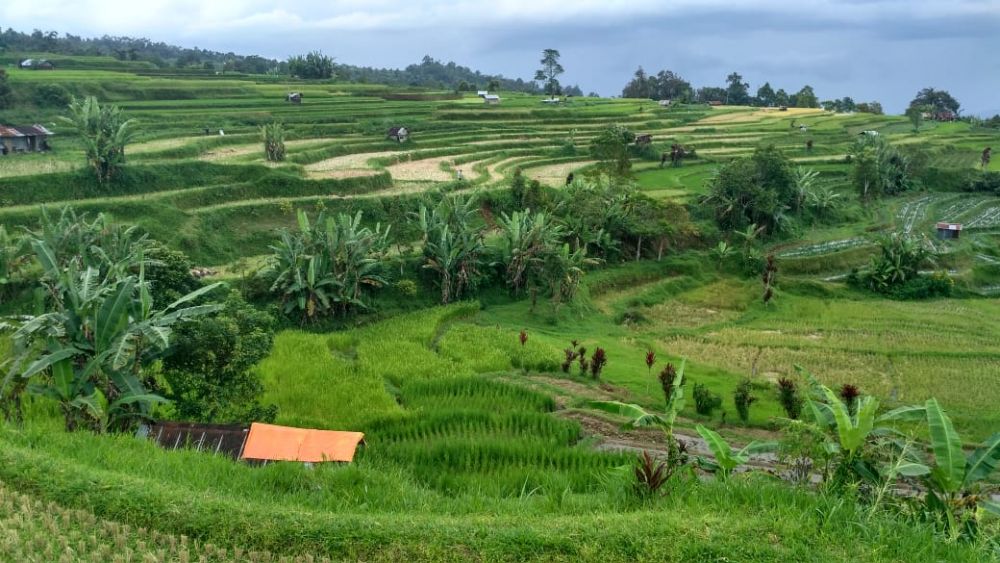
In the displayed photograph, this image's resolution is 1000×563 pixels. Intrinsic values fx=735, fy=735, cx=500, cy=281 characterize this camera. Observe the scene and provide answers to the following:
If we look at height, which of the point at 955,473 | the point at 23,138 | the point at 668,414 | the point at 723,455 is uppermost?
the point at 23,138

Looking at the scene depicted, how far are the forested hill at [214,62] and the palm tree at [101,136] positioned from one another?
33828 millimetres

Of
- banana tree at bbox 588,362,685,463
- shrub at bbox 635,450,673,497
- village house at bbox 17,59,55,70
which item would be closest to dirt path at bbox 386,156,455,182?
banana tree at bbox 588,362,685,463

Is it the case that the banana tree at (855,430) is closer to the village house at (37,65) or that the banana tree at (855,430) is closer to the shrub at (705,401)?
the shrub at (705,401)

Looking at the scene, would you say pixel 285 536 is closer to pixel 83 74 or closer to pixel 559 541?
pixel 559 541

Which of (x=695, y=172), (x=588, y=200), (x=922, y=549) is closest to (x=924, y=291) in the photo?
(x=588, y=200)

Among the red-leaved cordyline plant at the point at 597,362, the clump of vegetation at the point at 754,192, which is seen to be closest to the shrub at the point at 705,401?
the red-leaved cordyline plant at the point at 597,362

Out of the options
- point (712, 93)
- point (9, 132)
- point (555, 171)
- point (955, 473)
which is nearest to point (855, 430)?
point (955, 473)

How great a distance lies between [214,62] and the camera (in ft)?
272

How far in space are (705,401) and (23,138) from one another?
24689mm

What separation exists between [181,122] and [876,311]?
28.2m

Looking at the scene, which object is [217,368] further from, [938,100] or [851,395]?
[938,100]

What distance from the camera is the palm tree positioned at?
814 inches

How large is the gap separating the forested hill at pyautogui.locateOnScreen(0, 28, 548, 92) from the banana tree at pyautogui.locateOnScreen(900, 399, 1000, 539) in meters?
54.1

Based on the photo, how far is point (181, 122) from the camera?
3212 centimetres
